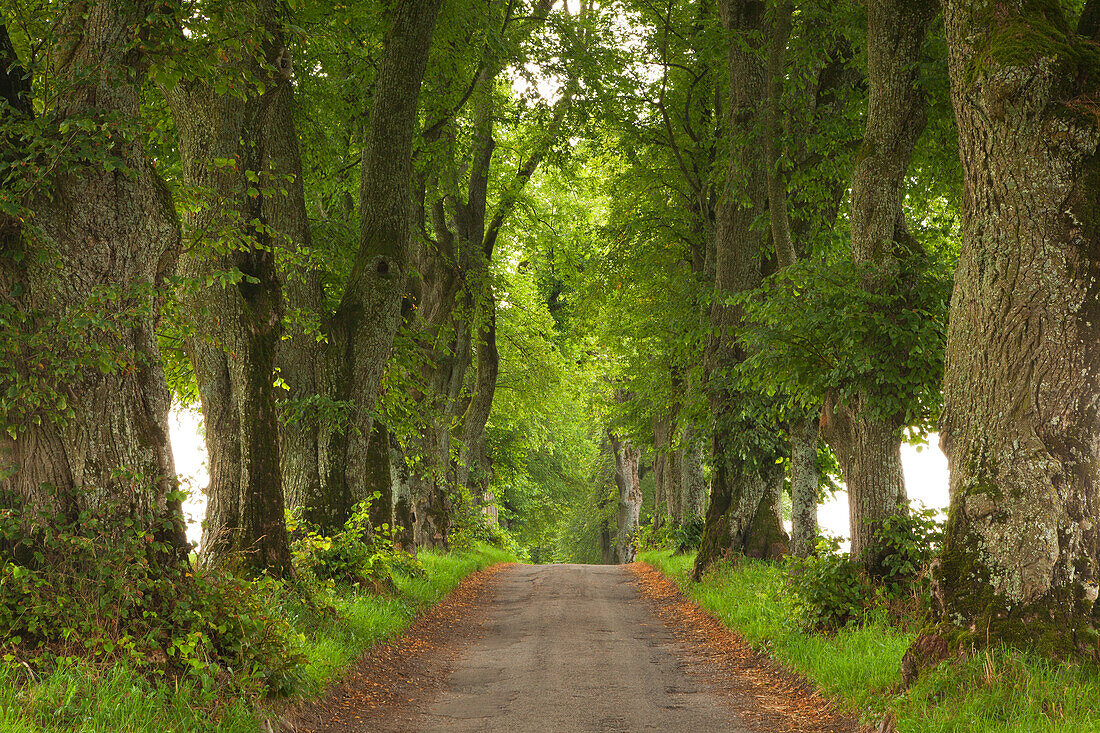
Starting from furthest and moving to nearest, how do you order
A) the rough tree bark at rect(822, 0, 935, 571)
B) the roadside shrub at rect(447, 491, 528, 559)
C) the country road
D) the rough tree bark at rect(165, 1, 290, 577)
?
the roadside shrub at rect(447, 491, 528, 559) < the rough tree bark at rect(822, 0, 935, 571) < the rough tree bark at rect(165, 1, 290, 577) < the country road

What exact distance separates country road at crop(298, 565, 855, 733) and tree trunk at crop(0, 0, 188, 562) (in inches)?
94.6

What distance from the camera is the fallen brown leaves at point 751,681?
6.60 meters

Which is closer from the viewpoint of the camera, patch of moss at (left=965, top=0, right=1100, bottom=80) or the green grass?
the green grass

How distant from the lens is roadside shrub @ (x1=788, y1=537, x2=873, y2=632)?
862cm

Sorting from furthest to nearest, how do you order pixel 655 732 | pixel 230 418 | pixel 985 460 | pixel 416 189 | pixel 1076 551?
pixel 416 189 → pixel 230 418 → pixel 655 732 → pixel 985 460 → pixel 1076 551

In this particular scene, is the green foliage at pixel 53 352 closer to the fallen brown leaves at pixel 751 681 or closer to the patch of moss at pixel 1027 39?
the fallen brown leaves at pixel 751 681

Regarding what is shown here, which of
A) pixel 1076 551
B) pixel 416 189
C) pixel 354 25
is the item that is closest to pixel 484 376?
pixel 416 189

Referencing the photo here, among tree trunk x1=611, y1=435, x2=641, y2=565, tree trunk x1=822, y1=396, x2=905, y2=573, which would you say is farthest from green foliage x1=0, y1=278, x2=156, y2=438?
tree trunk x1=611, y1=435, x2=641, y2=565

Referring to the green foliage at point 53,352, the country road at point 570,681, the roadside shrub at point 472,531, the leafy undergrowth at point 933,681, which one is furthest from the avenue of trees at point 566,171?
the roadside shrub at point 472,531

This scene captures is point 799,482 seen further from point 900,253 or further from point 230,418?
point 230,418

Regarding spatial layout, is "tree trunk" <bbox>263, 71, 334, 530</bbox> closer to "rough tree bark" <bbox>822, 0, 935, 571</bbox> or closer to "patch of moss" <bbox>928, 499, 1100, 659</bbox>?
"rough tree bark" <bbox>822, 0, 935, 571</bbox>

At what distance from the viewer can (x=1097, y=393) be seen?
5.68 m

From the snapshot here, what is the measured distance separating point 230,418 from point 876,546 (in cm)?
719

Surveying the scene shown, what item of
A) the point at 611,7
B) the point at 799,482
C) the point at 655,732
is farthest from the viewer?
the point at 611,7
